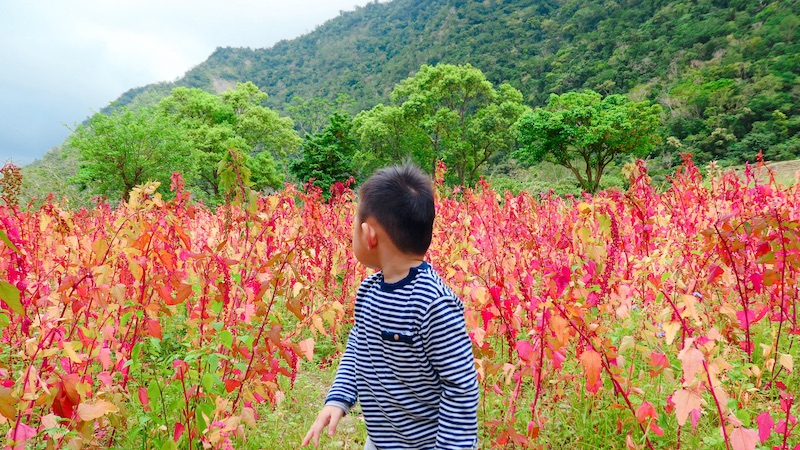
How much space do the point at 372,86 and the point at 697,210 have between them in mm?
60669

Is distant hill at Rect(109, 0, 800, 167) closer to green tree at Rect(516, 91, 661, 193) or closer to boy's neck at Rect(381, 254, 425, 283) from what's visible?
green tree at Rect(516, 91, 661, 193)

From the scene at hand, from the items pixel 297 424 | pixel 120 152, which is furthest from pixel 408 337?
pixel 120 152

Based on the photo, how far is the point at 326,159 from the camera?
25.6 metres

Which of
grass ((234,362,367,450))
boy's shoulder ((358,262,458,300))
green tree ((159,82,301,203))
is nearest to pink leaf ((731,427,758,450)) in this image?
boy's shoulder ((358,262,458,300))

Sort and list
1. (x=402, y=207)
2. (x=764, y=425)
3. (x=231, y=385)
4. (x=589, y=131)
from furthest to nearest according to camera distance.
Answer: (x=589, y=131) → (x=231, y=385) → (x=764, y=425) → (x=402, y=207)

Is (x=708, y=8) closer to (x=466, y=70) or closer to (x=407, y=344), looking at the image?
(x=466, y=70)

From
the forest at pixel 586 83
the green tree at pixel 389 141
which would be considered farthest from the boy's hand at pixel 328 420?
the green tree at pixel 389 141

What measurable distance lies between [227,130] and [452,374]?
28.7 m

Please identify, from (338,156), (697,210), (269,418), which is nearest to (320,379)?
(269,418)

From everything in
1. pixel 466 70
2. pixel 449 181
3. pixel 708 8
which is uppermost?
pixel 708 8

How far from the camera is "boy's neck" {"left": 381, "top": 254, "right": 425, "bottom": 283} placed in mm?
1130

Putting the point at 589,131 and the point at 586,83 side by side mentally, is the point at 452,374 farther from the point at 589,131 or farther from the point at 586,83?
the point at 586,83

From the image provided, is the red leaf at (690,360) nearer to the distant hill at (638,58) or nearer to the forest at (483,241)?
the forest at (483,241)

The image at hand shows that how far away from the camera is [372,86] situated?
6112 cm
